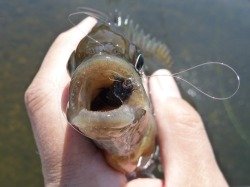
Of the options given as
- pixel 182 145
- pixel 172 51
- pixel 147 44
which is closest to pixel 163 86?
pixel 182 145

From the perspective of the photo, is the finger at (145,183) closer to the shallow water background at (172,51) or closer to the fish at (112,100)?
the fish at (112,100)

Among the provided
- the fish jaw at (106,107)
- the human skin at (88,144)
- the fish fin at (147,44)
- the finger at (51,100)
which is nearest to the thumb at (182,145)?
the human skin at (88,144)

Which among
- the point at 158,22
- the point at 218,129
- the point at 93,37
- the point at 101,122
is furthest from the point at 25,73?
the point at 101,122

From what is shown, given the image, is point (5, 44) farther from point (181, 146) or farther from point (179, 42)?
point (181, 146)

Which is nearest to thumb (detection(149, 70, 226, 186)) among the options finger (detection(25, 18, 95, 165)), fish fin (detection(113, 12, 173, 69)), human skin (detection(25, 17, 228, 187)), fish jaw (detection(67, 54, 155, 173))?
human skin (detection(25, 17, 228, 187))

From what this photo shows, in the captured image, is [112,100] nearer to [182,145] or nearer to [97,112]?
[97,112]

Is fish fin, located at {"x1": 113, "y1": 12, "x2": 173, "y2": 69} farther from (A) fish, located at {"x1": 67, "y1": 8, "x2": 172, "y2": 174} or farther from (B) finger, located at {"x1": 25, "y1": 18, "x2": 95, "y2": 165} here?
(A) fish, located at {"x1": 67, "y1": 8, "x2": 172, "y2": 174}

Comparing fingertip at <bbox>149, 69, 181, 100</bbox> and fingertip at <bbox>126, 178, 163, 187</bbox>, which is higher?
fingertip at <bbox>149, 69, 181, 100</bbox>
